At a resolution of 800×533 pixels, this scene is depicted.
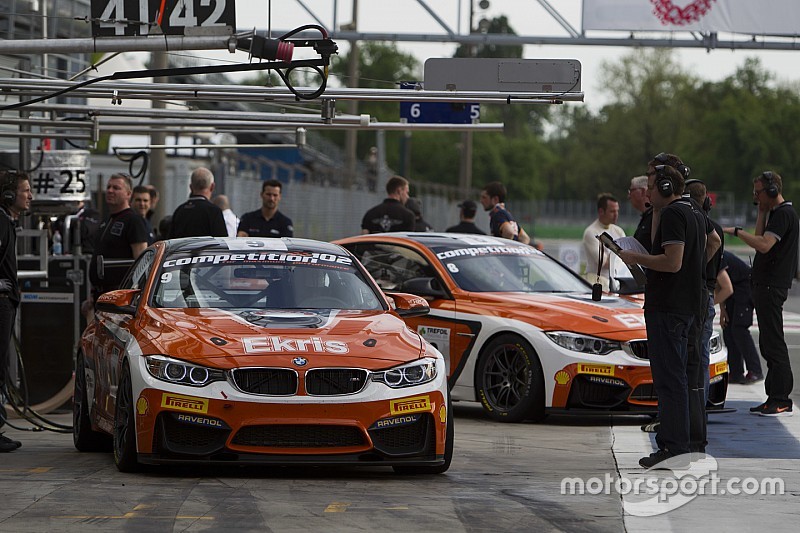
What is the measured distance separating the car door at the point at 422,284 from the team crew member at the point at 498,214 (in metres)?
2.99

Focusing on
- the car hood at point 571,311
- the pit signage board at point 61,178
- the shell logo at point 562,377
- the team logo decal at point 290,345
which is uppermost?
the pit signage board at point 61,178

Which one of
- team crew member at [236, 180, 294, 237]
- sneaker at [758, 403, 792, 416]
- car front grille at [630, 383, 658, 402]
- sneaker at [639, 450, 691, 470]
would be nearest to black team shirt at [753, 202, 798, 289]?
sneaker at [758, 403, 792, 416]

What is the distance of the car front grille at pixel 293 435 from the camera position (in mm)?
7621

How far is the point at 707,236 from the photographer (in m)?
9.02

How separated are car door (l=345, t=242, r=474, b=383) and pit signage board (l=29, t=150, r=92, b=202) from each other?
3.37 m

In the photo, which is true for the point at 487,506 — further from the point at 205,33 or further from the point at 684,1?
the point at 684,1

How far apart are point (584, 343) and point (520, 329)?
50cm

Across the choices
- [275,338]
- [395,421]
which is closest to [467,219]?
[275,338]

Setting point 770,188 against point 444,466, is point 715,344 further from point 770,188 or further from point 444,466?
point 444,466

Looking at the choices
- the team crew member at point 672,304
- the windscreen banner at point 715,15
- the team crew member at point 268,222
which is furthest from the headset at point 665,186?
the windscreen banner at point 715,15

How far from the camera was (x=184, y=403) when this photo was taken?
24.9ft

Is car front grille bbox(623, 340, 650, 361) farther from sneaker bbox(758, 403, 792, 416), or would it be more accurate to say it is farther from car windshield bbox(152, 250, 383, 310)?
car windshield bbox(152, 250, 383, 310)

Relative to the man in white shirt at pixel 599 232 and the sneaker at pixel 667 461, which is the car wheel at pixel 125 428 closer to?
the sneaker at pixel 667 461

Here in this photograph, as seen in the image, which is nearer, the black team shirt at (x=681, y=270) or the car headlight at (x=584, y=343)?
the black team shirt at (x=681, y=270)
